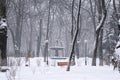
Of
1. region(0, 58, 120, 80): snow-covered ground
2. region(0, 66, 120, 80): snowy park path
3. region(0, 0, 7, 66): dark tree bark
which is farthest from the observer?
region(0, 0, 7, 66): dark tree bark

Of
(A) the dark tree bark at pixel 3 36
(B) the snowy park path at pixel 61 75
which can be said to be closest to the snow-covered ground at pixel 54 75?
(B) the snowy park path at pixel 61 75

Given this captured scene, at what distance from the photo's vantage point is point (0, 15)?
15.8 m

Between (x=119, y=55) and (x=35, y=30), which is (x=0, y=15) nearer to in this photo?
(x=119, y=55)

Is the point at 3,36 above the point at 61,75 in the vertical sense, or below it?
above

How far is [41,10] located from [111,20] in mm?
14778

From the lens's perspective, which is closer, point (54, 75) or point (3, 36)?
point (54, 75)

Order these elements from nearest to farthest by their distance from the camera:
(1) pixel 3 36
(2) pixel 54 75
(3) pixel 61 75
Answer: (2) pixel 54 75
(3) pixel 61 75
(1) pixel 3 36

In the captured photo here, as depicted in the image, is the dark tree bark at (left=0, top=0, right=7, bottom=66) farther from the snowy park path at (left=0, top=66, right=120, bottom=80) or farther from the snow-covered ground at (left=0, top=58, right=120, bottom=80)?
the snowy park path at (left=0, top=66, right=120, bottom=80)

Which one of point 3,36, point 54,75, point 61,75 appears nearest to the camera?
point 54,75

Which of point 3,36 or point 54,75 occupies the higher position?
point 3,36

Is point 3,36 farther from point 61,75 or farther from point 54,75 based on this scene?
point 61,75

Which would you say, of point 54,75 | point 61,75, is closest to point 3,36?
point 54,75

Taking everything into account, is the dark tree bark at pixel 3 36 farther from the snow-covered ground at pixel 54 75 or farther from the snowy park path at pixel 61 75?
the snowy park path at pixel 61 75

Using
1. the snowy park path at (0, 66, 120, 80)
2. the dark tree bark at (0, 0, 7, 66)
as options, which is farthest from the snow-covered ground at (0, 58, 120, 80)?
the dark tree bark at (0, 0, 7, 66)
